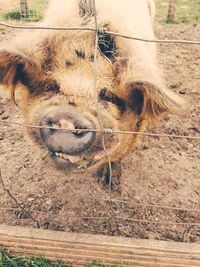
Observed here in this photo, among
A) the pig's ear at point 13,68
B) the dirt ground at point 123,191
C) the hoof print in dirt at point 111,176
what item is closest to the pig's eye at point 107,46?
the pig's ear at point 13,68

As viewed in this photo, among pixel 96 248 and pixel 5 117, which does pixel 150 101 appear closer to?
pixel 96 248

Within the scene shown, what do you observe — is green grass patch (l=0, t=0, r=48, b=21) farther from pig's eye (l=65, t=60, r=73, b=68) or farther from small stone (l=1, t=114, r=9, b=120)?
pig's eye (l=65, t=60, r=73, b=68)

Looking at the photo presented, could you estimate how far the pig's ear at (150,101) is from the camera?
176 centimetres

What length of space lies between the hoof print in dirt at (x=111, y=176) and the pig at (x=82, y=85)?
0.71ft

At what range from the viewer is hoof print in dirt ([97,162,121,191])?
250 centimetres

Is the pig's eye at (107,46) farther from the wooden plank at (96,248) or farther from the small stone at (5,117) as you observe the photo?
the small stone at (5,117)

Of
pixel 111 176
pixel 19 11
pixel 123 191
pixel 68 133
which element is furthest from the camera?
pixel 19 11

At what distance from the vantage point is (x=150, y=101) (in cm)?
193

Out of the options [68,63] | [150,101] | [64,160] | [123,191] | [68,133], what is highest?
[68,63]

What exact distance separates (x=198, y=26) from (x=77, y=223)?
321 cm

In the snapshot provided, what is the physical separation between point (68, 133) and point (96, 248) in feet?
1.64

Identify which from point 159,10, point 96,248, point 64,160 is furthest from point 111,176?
point 159,10

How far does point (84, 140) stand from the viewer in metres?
1.93

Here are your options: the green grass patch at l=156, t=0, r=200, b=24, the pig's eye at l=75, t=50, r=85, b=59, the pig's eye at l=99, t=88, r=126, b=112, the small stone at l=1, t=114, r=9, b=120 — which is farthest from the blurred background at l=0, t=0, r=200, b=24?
the pig's eye at l=99, t=88, r=126, b=112
